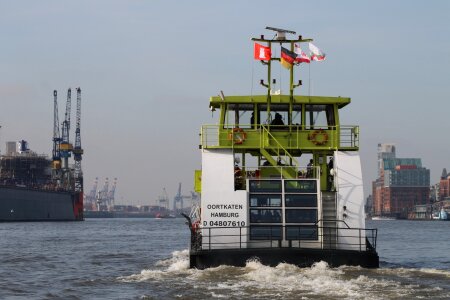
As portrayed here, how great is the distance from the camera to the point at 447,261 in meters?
39.7

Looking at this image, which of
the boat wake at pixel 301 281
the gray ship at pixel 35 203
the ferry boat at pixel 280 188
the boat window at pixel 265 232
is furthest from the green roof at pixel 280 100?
the gray ship at pixel 35 203

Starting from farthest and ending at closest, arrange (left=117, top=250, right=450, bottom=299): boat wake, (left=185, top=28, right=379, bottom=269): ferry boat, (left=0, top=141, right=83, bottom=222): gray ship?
(left=0, top=141, right=83, bottom=222): gray ship → (left=185, top=28, right=379, bottom=269): ferry boat → (left=117, top=250, right=450, bottom=299): boat wake

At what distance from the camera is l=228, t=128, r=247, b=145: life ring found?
97.5ft

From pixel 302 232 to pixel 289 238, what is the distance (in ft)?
1.69

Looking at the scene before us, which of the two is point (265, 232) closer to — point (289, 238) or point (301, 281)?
point (289, 238)

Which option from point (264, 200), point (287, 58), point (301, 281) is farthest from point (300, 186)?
point (301, 281)

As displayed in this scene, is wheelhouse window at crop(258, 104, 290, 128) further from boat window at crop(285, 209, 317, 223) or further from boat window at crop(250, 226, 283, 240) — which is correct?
boat window at crop(250, 226, 283, 240)

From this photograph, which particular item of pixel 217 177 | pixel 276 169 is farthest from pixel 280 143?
pixel 217 177

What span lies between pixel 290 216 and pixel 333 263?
255 centimetres

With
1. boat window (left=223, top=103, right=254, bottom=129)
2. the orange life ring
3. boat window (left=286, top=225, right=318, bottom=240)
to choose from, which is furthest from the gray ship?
boat window (left=286, top=225, right=318, bottom=240)

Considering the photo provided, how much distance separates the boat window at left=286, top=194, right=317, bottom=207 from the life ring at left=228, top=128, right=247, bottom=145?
282 cm

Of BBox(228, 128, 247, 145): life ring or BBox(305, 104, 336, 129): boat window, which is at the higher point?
BBox(305, 104, 336, 129): boat window

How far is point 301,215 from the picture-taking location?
2856 cm

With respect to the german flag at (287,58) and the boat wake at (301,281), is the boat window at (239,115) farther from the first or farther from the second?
the boat wake at (301,281)
